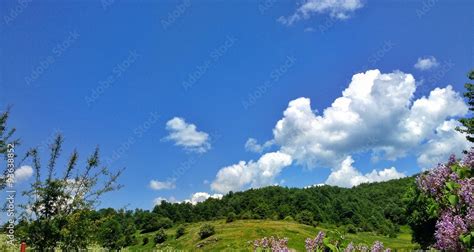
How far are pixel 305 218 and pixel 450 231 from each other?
14808cm

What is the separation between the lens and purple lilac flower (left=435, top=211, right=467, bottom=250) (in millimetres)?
4320

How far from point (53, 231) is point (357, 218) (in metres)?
162

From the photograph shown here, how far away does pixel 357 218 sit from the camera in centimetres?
16100

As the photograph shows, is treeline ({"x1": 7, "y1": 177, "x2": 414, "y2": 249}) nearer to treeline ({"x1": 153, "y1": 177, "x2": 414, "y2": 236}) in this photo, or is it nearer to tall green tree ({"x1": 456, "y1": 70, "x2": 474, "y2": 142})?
treeline ({"x1": 153, "y1": 177, "x2": 414, "y2": 236})

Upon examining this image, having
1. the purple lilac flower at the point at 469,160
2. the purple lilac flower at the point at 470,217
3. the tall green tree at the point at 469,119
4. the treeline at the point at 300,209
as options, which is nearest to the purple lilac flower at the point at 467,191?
the purple lilac flower at the point at 470,217

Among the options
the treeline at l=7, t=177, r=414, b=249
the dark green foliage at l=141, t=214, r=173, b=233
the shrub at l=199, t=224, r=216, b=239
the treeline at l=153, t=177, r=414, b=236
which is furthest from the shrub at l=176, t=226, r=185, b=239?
the treeline at l=153, t=177, r=414, b=236

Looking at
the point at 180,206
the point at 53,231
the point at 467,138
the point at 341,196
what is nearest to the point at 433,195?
the point at 53,231

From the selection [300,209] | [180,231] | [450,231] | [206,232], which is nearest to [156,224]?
[180,231]

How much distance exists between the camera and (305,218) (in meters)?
148

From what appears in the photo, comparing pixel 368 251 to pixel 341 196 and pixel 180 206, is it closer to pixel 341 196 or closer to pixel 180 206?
pixel 180 206

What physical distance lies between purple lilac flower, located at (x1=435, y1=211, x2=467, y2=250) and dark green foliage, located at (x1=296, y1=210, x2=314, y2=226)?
146 metres

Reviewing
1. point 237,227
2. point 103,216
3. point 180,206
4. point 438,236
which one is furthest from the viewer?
point 180,206

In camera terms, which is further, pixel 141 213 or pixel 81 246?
pixel 141 213

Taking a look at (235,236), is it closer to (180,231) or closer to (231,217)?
(180,231)
